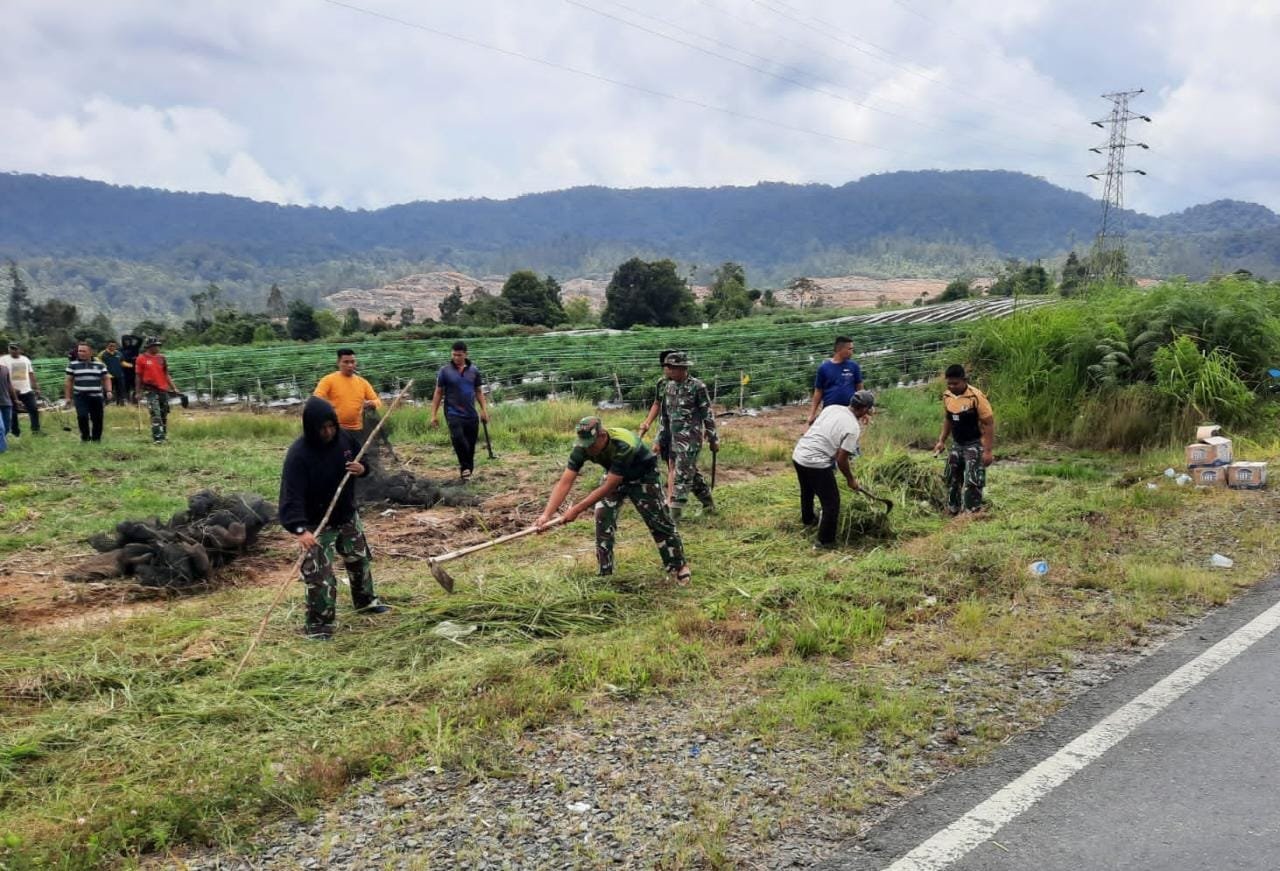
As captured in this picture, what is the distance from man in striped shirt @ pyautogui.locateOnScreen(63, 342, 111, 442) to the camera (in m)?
12.9

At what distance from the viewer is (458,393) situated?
10.4 metres

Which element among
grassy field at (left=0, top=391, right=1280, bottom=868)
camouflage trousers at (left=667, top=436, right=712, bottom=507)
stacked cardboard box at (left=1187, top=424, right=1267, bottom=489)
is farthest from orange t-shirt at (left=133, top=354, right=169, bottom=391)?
stacked cardboard box at (left=1187, top=424, right=1267, bottom=489)

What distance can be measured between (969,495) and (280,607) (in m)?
6.04

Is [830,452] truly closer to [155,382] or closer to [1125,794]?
[1125,794]

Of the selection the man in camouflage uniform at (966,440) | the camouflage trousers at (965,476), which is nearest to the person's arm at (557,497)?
the man in camouflage uniform at (966,440)

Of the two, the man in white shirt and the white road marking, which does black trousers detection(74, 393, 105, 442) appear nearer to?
Result: the man in white shirt

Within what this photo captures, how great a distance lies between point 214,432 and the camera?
15.0 metres

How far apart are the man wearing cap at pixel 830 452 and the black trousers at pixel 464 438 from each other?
4574 mm

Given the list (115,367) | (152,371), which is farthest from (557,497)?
(115,367)

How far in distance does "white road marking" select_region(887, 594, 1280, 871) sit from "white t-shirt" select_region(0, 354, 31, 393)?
14.6m

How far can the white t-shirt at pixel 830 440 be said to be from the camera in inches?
280

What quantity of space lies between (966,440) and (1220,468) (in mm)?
3052

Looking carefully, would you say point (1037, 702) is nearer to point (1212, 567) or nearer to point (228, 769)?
point (1212, 567)

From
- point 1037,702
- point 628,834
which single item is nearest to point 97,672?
point 628,834
